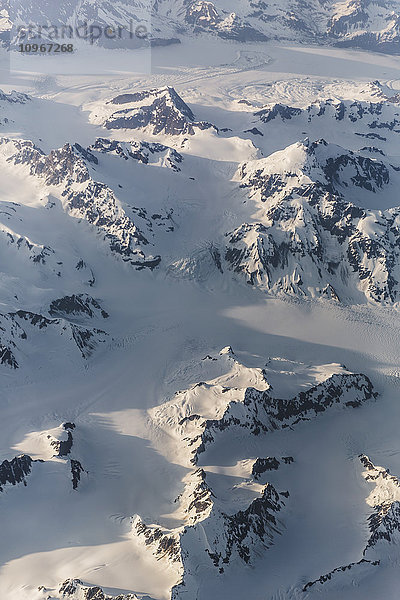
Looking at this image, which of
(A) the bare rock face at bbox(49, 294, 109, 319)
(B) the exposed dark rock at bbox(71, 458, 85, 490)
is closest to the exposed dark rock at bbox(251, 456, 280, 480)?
(B) the exposed dark rock at bbox(71, 458, 85, 490)

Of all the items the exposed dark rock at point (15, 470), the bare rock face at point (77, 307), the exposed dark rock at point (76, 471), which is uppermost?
the bare rock face at point (77, 307)

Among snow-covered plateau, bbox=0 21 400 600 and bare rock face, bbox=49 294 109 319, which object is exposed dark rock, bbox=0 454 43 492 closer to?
snow-covered plateau, bbox=0 21 400 600

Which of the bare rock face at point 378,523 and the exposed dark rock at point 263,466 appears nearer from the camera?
the bare rock face at point 378,523

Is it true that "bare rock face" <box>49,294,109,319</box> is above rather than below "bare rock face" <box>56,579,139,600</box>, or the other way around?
above

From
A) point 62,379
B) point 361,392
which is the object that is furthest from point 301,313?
point 62,379

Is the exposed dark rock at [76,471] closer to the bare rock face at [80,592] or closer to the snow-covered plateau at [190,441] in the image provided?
the snow-covered plateau at [190,441]

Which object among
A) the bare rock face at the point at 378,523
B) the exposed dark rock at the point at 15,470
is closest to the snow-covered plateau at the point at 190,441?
the exposed dark rock at the point at 15,470

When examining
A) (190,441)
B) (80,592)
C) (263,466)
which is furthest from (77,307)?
(80,592)

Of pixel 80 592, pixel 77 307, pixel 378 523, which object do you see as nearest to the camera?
pixel 80 592

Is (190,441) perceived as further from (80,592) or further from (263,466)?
(80,592)

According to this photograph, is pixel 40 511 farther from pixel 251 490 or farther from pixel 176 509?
pixel 251 490

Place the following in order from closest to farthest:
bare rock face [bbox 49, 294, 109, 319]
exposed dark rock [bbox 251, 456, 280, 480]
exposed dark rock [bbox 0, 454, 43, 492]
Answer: exposed dark rock [bbox 0, 454, 43, 492] < exposed dark rock [bbox 251, 456, 280, 480] < bare rock face [bbox 49, 294, 109, 319]
